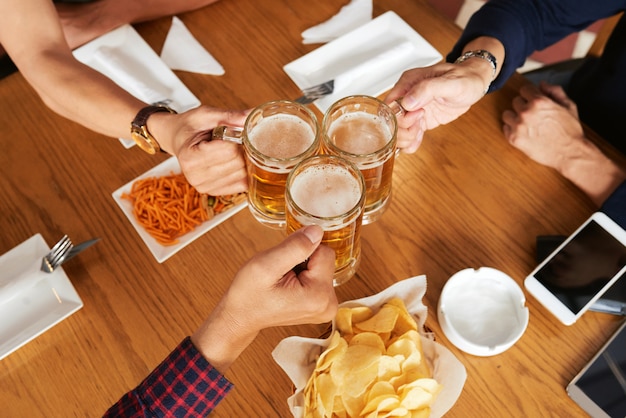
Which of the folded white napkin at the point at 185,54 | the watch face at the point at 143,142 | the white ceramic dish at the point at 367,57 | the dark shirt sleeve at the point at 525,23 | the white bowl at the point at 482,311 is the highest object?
the dark shirt sleeve at the point at 525,23

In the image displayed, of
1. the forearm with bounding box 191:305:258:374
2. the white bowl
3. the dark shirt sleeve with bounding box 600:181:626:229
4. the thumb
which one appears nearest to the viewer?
the thumb

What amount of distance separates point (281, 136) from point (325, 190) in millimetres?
147

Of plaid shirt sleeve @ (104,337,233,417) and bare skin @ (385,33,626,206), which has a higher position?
bare skin @ (385,33,626,206)

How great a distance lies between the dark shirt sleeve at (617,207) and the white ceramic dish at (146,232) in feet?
2.43

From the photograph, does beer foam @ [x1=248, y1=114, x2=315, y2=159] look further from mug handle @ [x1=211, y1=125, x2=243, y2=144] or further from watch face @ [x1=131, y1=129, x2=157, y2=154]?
watch face @ [x1=131, y1=129, x2=157, y2=154]

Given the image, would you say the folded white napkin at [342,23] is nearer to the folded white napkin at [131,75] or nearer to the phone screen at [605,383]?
the folded white napkin at [131,75]

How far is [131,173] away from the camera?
124 cm

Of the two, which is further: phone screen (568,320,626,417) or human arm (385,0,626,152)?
human arm (385,0,626,152)

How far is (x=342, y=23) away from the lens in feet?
4.80

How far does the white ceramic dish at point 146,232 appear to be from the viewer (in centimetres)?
111

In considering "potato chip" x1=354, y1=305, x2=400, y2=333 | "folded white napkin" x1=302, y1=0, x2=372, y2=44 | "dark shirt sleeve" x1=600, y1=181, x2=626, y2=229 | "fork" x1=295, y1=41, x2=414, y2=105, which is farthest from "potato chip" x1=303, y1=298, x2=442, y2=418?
"folded white napkin" x1=302, y1=0, x2=372, y2=44

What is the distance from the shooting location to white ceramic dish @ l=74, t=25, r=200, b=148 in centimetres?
132

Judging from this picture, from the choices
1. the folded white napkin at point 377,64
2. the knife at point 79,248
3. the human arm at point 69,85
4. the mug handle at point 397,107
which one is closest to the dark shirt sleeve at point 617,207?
the mug handle at point 397,107

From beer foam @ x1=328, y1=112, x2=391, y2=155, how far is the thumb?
7.5 inches
